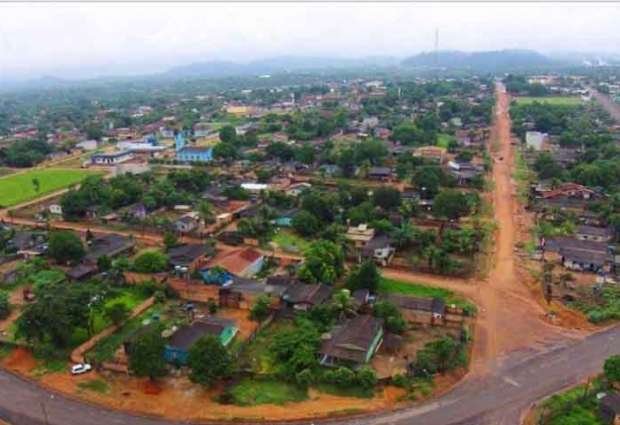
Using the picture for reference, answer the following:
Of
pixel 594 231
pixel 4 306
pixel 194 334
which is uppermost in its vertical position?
pixel 594 231

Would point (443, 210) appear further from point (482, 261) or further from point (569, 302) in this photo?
point (569, 302)

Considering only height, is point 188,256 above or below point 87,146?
below

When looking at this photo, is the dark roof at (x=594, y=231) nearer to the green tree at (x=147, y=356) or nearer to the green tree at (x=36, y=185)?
the green tree at (x=147, y=356)

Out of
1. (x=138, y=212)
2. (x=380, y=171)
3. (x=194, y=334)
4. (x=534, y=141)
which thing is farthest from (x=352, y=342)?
(x=534, y=141)

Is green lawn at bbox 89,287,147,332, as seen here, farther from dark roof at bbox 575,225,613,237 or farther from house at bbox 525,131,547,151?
house at bbox 525,131,547,151

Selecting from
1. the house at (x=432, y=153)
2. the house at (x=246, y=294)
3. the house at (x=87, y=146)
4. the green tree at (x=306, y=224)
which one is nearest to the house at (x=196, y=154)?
the house at (x=87, y=146)

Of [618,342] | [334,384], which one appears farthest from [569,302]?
[334,384]

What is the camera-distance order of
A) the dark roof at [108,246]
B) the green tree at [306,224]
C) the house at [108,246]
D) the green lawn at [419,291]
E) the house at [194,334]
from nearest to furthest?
the house at [194,334] → the green lawn at [419,291] → the house at [108,246] → the dark roof at [108,246] → the green tree at [306,224]

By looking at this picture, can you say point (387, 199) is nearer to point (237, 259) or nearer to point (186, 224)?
point (237, 259)
